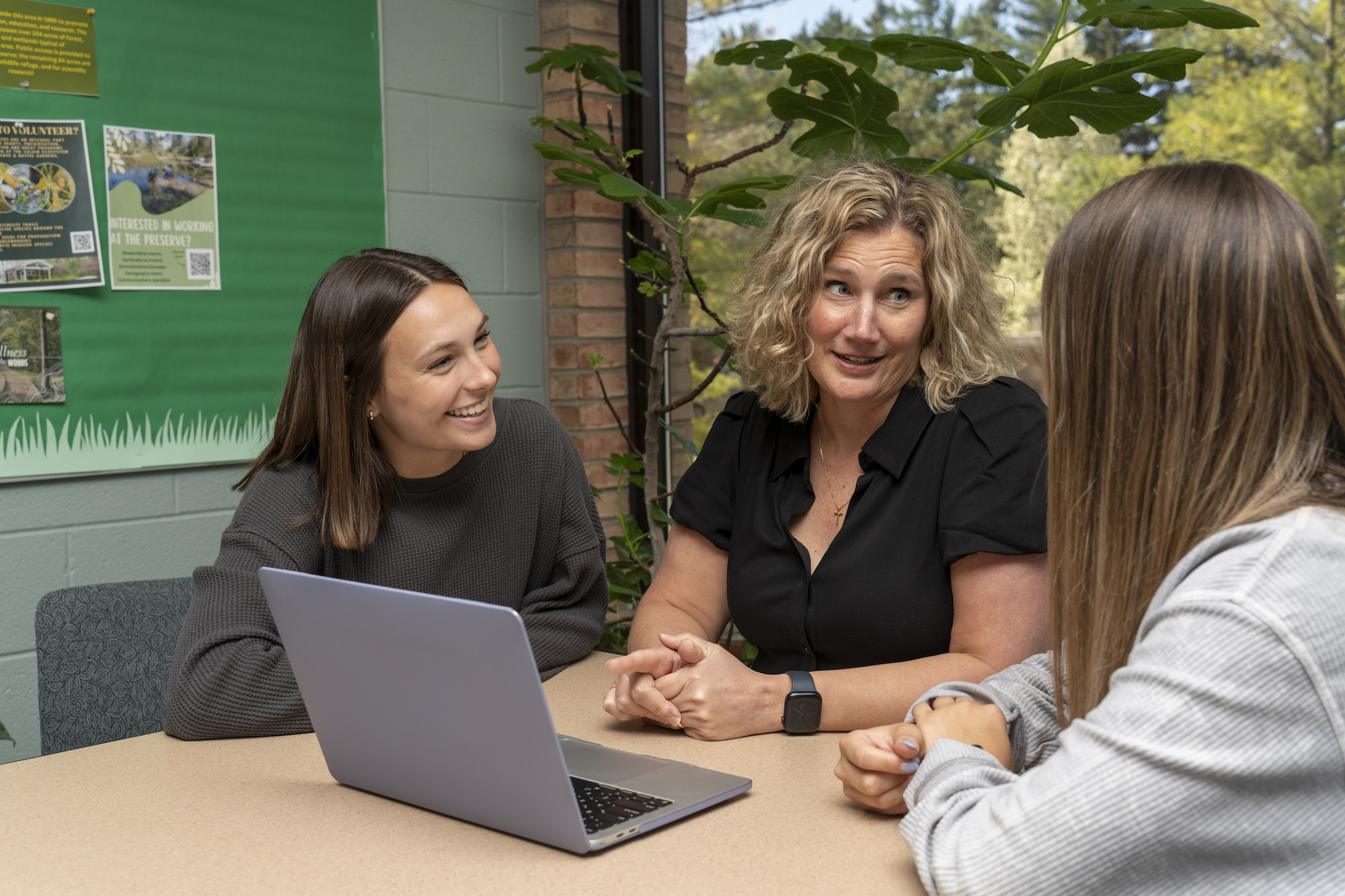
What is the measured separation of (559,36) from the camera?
2.91 metres

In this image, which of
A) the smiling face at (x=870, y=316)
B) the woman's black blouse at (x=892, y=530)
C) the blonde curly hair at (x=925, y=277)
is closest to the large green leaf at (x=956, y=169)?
the blonde curly hair at (x=925, y=277)

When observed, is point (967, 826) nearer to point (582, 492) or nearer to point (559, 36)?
point (582, 492)

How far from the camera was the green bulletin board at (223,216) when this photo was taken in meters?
2.20

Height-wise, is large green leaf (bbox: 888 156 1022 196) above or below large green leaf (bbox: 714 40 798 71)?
below

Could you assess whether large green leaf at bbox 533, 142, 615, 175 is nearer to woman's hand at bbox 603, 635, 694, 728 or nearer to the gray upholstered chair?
the gray upholstered chair

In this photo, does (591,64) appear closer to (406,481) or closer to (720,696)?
(406,481)

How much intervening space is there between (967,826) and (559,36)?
2532 mm

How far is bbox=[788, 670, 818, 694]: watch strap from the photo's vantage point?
4.25ft

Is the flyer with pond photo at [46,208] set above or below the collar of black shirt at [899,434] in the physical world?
above

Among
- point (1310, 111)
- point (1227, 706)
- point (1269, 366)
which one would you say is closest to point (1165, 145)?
point (1310, 111)

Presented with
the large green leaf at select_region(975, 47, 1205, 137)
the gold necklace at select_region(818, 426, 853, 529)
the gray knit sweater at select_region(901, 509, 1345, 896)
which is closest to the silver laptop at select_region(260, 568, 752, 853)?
the gray knit sweater at select_region(901, 509, 1345, 896)

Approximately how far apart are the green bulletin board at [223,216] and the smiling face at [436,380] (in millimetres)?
899

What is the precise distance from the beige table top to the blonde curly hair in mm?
596

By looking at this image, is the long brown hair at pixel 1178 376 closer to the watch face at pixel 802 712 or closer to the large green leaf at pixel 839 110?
the watch face at pixel 802 712
